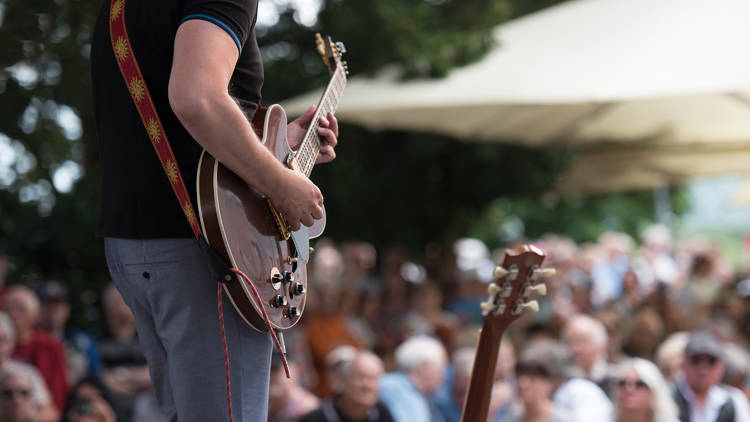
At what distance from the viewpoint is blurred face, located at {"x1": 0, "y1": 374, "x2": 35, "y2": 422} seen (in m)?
5.19

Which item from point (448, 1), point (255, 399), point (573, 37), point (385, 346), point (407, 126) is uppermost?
point (448, 1)

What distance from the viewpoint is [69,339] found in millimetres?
7016

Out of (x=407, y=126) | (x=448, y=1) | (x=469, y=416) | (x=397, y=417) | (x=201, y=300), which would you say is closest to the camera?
(x=201, y=300)

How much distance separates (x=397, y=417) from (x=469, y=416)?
11.9 feet

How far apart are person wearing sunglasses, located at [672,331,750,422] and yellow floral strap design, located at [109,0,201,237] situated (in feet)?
13.7

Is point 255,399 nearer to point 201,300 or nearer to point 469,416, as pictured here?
point 201,300

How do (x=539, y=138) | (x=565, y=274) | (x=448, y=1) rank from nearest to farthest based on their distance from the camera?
(x=539, y=138) → (x=448, y=1) → (x=565, y=274)

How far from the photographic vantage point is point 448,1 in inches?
341

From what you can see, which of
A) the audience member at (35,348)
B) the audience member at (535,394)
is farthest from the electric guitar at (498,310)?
the audience member at (35,348)

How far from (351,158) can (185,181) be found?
23.6 feet

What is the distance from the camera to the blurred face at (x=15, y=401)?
5.19m

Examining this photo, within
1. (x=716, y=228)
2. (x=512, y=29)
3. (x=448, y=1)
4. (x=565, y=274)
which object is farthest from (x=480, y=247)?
(x=716, y=228)

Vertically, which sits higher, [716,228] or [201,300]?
[716,228]

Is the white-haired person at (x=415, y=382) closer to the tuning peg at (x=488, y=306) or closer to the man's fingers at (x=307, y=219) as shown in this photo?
the tuning peg at (x=488, y=306)
